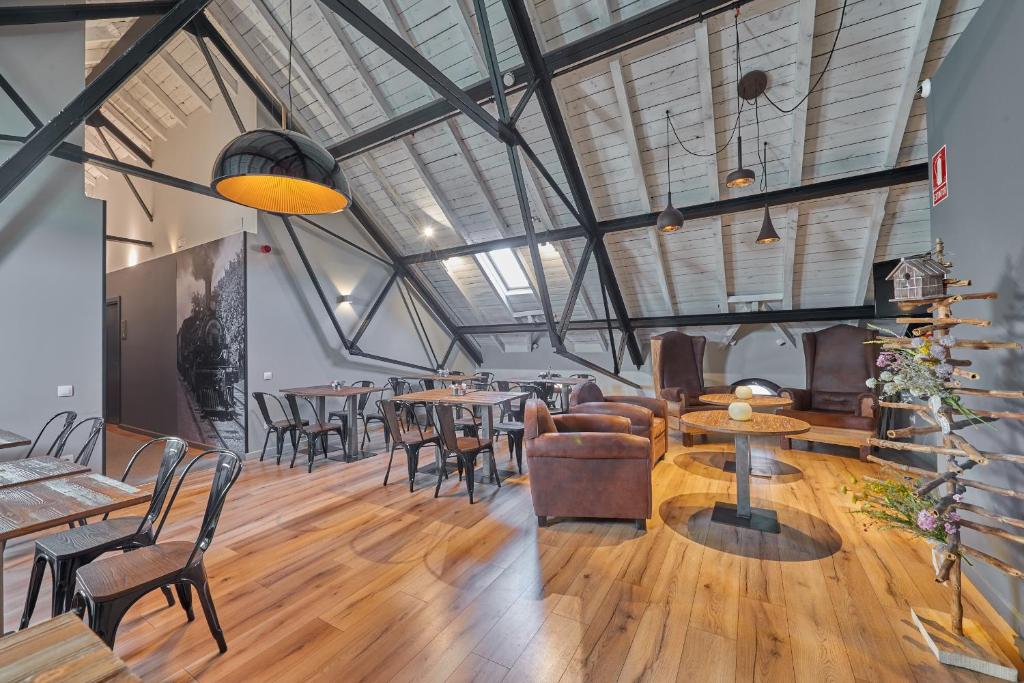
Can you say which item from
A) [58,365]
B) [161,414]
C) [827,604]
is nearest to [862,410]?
[827,604]

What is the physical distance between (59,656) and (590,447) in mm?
2757

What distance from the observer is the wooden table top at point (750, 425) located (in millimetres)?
3051

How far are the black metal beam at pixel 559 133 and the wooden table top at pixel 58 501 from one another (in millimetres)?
4598

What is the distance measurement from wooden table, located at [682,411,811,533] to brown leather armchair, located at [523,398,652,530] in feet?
2.07

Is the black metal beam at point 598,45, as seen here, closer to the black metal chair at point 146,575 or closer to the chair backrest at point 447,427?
the chair backrest at point 447,427

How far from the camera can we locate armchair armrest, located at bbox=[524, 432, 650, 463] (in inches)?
121

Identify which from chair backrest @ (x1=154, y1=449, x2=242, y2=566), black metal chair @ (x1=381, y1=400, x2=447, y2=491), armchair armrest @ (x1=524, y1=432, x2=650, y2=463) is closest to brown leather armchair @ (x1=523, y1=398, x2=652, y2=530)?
armchair armrest @ (x1=524, y1=432, x2=650, y2=463)

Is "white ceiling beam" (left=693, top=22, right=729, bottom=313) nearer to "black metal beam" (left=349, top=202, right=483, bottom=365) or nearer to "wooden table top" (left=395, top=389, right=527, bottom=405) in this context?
"wooden table top" (left=395, top=389, right=527, bottom=405)

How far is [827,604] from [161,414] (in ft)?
27.6

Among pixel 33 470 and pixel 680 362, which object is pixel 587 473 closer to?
pixel 33 470

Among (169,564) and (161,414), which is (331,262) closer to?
(161,414)

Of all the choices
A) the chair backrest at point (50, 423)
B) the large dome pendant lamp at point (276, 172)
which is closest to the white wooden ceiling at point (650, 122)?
the large dome pendant lamp at point (276, 172)

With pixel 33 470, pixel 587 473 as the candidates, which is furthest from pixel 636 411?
pixel 33 470

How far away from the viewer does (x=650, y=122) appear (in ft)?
15.3
